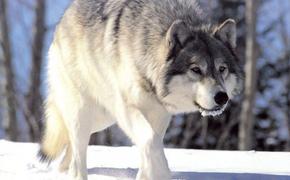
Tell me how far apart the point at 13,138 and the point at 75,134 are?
Result: 10912 mm

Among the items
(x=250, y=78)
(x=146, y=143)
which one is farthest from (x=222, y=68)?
(x=250, y=78)

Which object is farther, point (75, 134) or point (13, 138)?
point (13, 138)

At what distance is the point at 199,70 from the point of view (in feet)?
15.0

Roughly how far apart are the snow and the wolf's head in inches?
42.6

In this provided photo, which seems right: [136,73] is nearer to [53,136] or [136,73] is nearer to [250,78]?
[53,136]

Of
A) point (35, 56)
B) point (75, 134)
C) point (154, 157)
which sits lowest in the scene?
point (35, 56)

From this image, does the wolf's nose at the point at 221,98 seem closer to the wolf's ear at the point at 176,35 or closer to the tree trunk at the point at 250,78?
the wolf's ear at the point at 176,35

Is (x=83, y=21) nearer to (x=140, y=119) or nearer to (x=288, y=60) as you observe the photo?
(x=140, y=119)

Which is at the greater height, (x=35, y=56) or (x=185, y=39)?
(x=185, y=39)

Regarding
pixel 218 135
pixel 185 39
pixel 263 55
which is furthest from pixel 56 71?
pixel 263 55

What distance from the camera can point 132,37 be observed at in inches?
198

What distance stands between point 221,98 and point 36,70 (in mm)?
13241

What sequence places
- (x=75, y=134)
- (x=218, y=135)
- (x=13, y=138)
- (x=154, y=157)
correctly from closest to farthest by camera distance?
(x=154, y=157) < (x=75, y=134) < (x=13, y=138) < (x=218, y=135)

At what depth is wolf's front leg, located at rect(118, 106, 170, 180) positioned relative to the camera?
15.0ft
